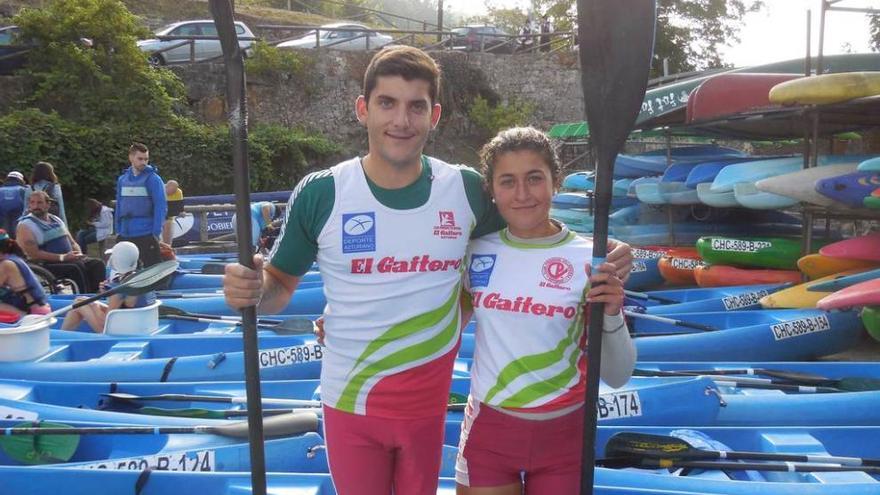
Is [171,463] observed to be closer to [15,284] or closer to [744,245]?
[15,284]

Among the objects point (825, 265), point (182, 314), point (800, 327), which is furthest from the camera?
point (825, 265)

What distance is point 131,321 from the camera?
17.3 feet

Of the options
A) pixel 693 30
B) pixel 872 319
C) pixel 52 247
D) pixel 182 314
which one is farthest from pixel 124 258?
pixel 693 30

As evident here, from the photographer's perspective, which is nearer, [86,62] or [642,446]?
[642,446]

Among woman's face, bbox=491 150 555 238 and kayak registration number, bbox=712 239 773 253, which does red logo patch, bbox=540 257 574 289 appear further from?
kayak registration number, bbox=712 239 773 253

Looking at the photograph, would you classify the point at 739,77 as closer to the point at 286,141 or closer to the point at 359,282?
the point at 359,282

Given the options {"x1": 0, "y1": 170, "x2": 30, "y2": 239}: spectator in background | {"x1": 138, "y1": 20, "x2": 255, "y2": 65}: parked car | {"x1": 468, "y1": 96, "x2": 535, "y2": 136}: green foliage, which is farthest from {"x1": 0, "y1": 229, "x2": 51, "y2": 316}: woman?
{"x1": 468, "y1": 96, "x2": 535, "y2": 136}: green foliage

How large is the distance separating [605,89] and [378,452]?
1.02 metres

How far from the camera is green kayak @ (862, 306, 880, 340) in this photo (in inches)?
212

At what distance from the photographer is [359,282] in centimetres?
183

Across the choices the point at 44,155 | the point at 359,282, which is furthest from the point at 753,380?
the point at 44,155

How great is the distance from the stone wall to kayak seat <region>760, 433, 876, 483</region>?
52.8 ft

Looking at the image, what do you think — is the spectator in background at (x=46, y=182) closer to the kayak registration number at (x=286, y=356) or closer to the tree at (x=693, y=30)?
the kayak registration number at (x=286, y=356)

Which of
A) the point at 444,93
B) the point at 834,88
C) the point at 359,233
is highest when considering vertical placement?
the point at 444,93
